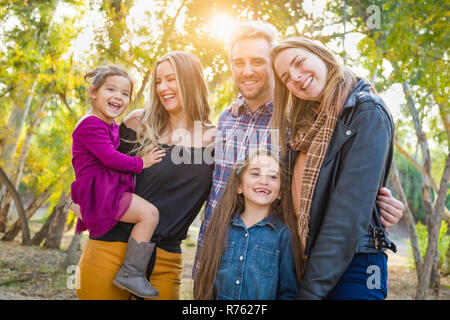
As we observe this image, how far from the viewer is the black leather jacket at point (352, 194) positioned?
169cm

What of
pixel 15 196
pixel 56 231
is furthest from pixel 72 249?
pixel 56 231

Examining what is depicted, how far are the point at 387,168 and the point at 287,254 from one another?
0.70m

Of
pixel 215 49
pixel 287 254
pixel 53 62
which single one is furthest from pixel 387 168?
pixel 53 62

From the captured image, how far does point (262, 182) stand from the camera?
88.3 inches

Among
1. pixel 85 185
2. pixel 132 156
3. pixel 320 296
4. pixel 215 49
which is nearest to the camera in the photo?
pixel 320 296

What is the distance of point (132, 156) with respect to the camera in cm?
261

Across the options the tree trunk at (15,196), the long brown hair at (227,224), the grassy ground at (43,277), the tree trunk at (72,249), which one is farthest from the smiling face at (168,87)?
the tree trunk at (15,196)

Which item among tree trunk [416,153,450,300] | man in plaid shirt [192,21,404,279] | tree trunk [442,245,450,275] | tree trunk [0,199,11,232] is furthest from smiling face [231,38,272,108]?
tree trunk [0,199,11,232]

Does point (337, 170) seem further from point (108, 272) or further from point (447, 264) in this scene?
point (447, 264)

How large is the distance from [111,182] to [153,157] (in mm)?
311

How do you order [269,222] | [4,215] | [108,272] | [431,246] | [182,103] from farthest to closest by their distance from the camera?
1. [4,215]
2. [431,246]
3. [182,103]
4. [108,272]
5. [269,222]
